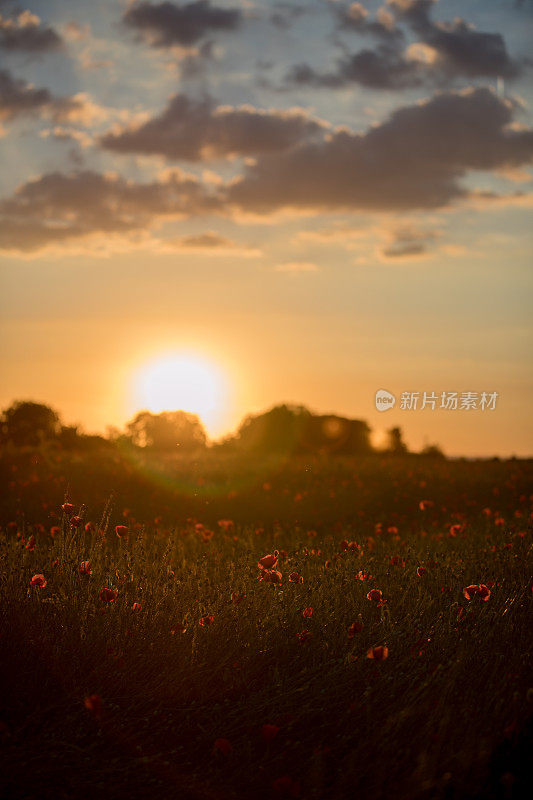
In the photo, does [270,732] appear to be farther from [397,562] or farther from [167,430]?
[167,430]

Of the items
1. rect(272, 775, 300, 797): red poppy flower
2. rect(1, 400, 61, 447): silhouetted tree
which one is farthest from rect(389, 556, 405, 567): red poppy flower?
rect(1, 400, 61, 447): silhouetted tree

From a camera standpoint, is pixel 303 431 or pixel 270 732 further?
pixel 303 431

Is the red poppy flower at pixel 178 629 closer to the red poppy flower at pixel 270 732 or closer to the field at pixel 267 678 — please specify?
the field at pixel 267 678

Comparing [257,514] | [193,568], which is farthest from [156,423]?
[193,568]

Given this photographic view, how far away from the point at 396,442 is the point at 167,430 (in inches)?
397

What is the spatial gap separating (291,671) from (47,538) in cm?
514

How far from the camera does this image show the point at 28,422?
3103cm

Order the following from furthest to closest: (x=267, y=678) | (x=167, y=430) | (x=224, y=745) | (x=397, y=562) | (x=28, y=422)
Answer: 1. (x=167, y=430)
2. (x=28, y=422)
3. (x=397, y=562)
4. (x=267, y=678)
5. (x=224, y=745)

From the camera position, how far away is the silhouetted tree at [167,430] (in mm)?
29953

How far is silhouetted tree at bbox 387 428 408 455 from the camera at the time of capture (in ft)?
92.5

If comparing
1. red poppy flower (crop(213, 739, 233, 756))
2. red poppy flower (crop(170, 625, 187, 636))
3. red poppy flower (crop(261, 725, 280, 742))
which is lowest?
red poppy flower (crop(213, 739, 233, 756))

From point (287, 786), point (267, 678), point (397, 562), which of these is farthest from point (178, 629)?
point (397, 562)

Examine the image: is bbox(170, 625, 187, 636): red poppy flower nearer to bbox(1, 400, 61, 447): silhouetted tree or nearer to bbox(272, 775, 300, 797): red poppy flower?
bbox(272, 775, 300, 797): red poppy flower

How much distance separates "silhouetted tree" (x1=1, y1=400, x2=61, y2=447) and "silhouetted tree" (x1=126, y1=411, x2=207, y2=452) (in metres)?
3.03
